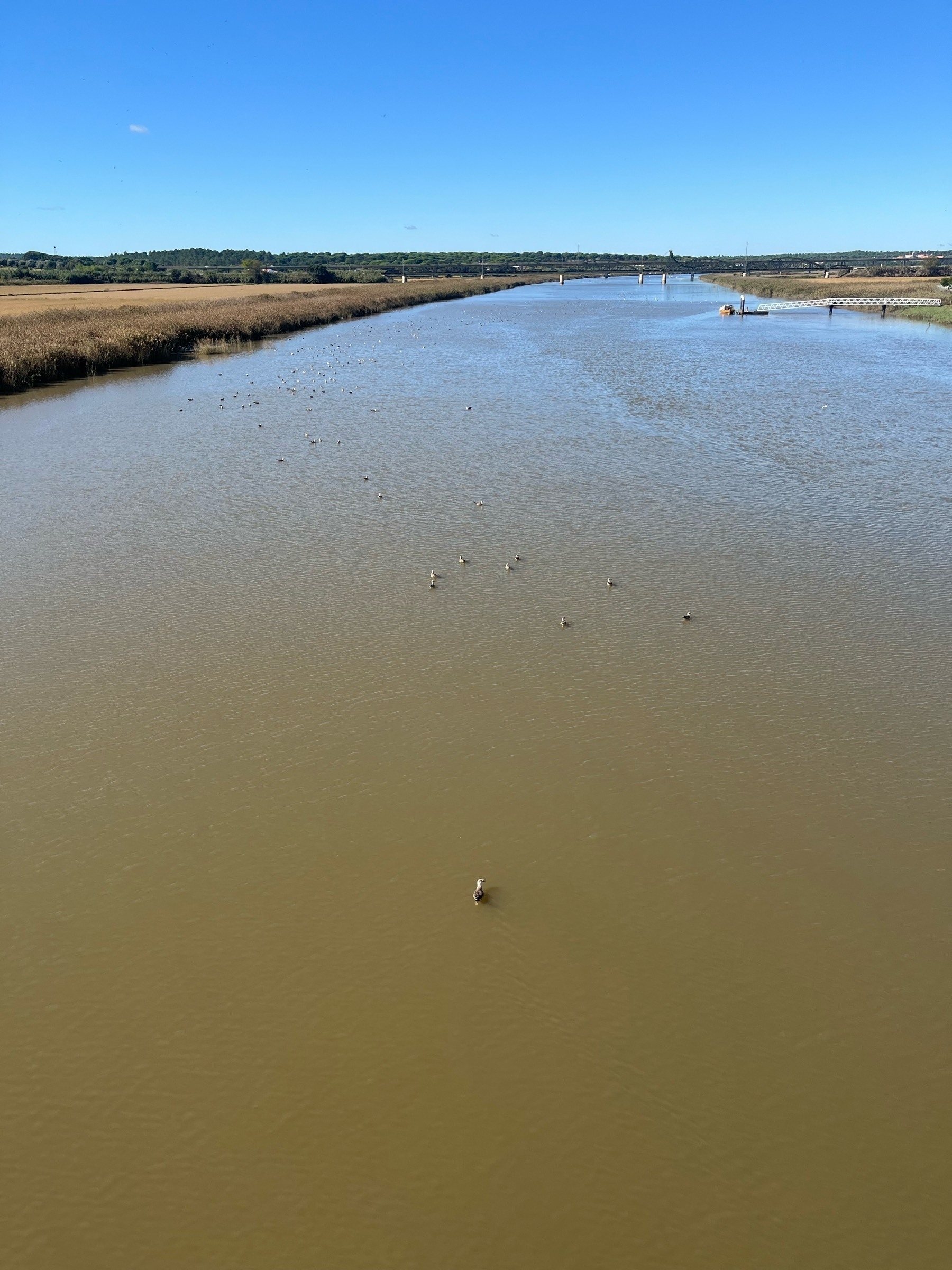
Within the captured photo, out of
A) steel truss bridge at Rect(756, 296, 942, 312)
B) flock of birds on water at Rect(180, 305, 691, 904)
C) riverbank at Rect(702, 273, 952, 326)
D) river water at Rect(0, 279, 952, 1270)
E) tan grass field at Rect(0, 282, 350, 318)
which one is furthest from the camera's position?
steel truss bridge at Rect(756, 296, 942, 312)

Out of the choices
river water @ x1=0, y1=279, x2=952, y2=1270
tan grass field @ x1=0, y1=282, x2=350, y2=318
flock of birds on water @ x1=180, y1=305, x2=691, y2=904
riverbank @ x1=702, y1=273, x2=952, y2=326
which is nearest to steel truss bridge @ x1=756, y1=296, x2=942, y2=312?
riverbank @ x1=702, y1=273, x2=952, y2=326

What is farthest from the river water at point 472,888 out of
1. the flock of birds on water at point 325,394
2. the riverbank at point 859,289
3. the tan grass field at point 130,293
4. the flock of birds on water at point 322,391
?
the riverbank at point 859,289

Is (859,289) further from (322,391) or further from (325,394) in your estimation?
(325,394)

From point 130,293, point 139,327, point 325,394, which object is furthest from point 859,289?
point 325,394

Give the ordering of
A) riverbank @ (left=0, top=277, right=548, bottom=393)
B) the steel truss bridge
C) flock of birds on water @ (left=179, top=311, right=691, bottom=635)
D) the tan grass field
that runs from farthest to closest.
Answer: the steel truss bridge, the tan grass field, riverbank @ (left=0, top=277, right=548, bottom=393), flock of birds on water @ (left=179, top=311, right=691, bottom=635)

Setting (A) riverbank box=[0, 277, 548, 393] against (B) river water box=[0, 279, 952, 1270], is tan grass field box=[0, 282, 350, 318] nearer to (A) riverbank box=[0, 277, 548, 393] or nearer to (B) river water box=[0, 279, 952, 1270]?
(A) riverbank box=[0, 277, 548, 393]

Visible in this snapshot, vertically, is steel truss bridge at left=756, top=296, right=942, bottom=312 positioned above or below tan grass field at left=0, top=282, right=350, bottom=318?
below
